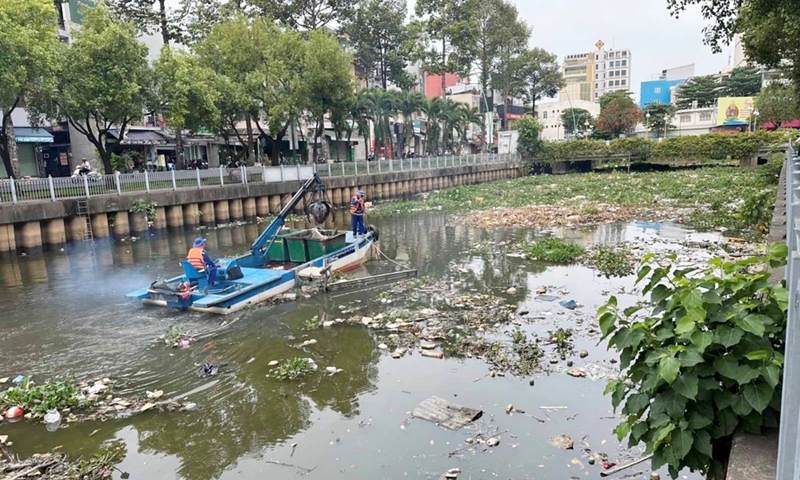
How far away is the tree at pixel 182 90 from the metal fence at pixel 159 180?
235 centimetres

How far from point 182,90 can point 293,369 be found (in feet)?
58.1

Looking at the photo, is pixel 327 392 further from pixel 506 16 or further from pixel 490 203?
pixel 506 16

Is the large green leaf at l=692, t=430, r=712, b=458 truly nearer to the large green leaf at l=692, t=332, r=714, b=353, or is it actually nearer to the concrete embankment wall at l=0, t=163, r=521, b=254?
the large green leaf at l=692, t=332, r=714, b=353

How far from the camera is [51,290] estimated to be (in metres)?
12.9

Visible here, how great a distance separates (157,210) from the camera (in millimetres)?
21703

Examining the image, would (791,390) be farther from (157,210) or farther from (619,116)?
(619,116)

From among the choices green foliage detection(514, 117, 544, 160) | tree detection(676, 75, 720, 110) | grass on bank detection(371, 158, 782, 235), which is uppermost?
tree detection(676, 75, 720, 110)

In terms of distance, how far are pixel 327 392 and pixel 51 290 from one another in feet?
31.4

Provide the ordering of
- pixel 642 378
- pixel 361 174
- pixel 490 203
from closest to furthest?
pixel 642 378 → pixel 490 203 → pixel 361 174

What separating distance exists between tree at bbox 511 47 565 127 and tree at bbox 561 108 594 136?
444 inches

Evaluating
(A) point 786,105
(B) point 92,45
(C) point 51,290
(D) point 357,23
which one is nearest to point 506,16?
(D) point 357,23

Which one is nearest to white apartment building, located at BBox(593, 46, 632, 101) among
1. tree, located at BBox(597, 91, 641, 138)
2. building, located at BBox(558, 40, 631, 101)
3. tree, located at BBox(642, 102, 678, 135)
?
building, located at BBox(558, 40, 631, 101)

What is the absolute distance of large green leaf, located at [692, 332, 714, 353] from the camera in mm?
3025

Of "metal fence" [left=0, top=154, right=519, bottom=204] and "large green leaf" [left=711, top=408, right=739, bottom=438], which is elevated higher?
"metal fence" [left=0, top=154, right=519, bottom=204]
